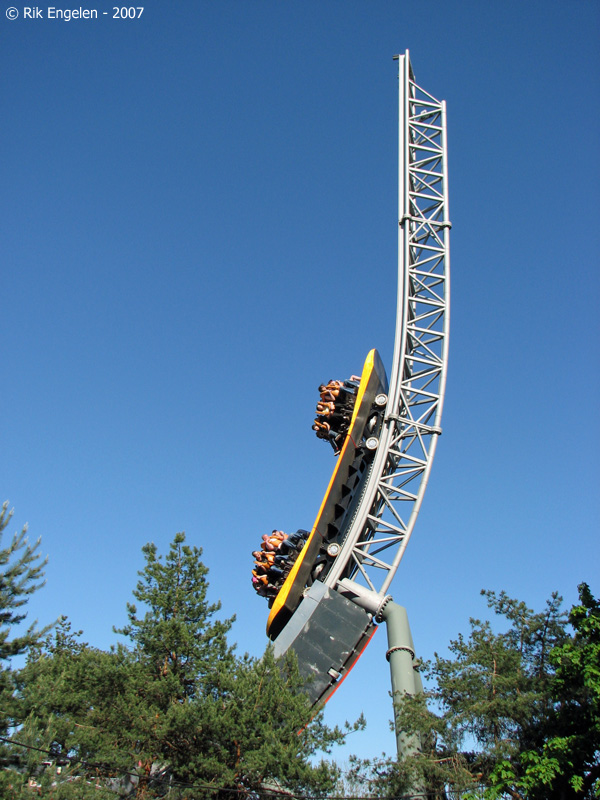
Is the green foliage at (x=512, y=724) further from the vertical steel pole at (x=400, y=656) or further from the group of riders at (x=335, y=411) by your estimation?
the group of riders at (x=335, y=411)

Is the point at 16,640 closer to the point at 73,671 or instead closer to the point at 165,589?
the point at 73,671

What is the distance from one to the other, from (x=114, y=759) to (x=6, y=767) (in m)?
2.41

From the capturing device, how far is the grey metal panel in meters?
15.8

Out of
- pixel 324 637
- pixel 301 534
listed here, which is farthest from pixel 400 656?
pixel 301 534

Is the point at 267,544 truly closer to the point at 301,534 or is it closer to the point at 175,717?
the point at 301,534

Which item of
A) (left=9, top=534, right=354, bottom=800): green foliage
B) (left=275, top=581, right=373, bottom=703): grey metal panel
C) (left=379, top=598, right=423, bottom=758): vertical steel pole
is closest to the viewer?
(left=9, top=534, right=354, bottom=800): green foliage

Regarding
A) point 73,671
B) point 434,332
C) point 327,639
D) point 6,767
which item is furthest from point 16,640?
point 434,332

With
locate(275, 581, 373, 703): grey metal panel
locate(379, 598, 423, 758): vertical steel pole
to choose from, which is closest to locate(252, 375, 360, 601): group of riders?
locate(275, 581, 373, 703): grey metal panel

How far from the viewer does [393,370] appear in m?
19.1

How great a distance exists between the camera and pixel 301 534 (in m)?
18.5

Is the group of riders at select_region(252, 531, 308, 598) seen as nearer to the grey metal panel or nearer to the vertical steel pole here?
the grey metal panel

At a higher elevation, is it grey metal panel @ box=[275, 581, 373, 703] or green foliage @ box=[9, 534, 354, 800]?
grey metal panel @ box=[275, 581, 373, 703]

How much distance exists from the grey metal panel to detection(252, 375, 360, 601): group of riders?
6.10 ft

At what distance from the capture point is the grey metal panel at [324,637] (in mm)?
15828
